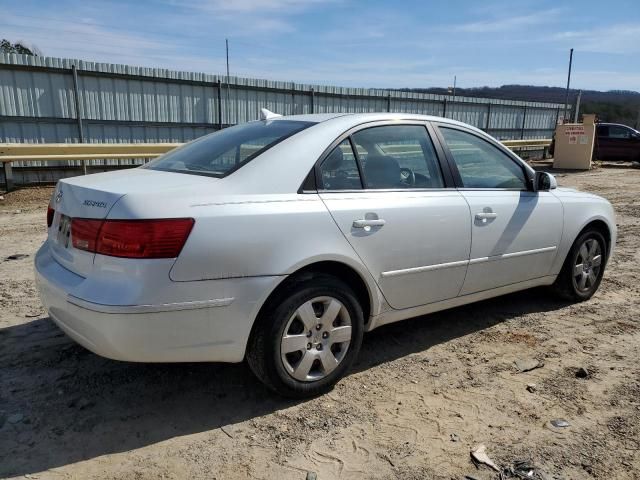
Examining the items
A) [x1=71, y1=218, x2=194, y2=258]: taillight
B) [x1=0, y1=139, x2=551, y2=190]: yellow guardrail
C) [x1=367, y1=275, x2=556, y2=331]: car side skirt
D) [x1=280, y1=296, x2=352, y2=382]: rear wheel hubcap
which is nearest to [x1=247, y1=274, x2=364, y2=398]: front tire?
[x1=280, y1=296, x2=352, y2=382]: rear wheel hubcap

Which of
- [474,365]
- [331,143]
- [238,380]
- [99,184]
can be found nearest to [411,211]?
[331,143]

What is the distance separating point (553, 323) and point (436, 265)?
156 cm

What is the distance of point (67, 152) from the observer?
11.3 m

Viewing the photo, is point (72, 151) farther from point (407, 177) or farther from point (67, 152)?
point (407, 177)

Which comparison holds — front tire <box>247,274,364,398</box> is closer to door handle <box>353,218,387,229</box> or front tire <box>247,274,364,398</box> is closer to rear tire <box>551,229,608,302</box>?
door handle <box>353,218,387,229</box>

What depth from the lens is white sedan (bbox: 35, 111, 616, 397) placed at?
258cm

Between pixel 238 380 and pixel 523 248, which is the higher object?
pixel 523 248

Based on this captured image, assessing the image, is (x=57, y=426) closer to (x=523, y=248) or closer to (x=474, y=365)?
(x=474, y=365)

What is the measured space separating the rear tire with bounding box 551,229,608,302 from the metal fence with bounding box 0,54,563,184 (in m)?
10.9

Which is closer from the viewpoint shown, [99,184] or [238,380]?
[99,184]

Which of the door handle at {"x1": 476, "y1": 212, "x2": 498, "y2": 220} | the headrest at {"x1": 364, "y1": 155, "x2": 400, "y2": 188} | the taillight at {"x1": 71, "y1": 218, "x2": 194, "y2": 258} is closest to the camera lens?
the taillight at {"x1": 71, "y1": 218, "x2": 194, "y2": 258}

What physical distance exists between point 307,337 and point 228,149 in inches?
51.4

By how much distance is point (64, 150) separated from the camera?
11.2 m

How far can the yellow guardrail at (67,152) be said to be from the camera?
34.1 ft
